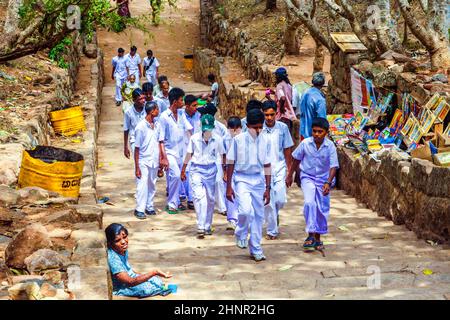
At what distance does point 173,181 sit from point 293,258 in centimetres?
307

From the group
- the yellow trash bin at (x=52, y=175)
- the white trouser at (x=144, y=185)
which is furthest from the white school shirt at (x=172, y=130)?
the yellow trash bin at (x=52, y=175)

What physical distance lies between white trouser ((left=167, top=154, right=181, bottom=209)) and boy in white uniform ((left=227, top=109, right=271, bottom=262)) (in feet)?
8.45

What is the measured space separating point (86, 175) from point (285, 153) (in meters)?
2.90

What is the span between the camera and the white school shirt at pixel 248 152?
8.94 m

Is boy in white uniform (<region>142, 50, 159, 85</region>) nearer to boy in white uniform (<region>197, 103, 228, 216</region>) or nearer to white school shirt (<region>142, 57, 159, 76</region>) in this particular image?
white school shirt (<region>142, 57, 159, 76</region>)

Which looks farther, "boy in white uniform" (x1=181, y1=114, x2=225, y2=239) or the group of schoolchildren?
"boy in white uniform" (x1=181, y1=114, x2=225, y2=239)

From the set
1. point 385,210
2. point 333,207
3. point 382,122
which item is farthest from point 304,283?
point 382,122

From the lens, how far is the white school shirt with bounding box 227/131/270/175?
8.94 m

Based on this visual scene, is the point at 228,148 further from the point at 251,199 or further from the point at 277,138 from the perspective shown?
the point at 251,199

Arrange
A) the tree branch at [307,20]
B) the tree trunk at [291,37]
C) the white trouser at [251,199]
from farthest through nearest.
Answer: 1. the tree trunk at [291,37]
2. the tree branch at [307,20]
3. the white trouser at [251,199]

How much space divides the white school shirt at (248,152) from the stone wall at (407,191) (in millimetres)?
1919

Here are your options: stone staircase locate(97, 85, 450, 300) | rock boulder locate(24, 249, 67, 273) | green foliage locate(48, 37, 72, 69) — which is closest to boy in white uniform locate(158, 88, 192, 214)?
stone staircase locate(97, 85, 450, 300)

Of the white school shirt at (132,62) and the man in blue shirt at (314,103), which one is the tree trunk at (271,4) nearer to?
the white school shirt at (132,62)

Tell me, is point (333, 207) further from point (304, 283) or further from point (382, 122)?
point (304, 283)
